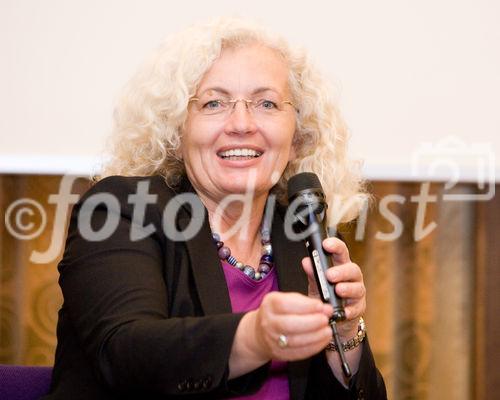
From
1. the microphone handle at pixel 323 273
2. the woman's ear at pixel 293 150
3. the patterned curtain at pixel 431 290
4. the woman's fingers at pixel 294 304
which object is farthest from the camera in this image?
the patterned curtain at pixel 431 290

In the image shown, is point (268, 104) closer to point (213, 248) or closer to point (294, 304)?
point (213, 248)

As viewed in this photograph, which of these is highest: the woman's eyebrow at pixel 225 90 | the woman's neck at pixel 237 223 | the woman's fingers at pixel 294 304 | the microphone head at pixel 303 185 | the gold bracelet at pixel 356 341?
the woman's eyebrow at pixel 225 90

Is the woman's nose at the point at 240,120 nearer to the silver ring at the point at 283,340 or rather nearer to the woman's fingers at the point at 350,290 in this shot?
the woman's fingers at the point at 350,290

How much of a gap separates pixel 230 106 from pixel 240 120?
51 mm

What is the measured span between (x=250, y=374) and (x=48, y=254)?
1315mm

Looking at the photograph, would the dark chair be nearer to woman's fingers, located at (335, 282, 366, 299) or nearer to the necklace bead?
the necklace bead

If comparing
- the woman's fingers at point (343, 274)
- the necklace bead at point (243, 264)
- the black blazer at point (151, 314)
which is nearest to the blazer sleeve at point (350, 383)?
the black blazer at point (151, 314)

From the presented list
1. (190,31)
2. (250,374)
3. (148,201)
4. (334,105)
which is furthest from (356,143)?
(250,374)

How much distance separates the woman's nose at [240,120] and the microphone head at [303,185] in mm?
359

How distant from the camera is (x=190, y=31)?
169 cm

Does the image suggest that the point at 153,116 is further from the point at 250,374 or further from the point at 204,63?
the point at 250,374

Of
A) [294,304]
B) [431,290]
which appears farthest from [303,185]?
[431,290]

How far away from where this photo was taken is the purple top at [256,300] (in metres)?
1.53

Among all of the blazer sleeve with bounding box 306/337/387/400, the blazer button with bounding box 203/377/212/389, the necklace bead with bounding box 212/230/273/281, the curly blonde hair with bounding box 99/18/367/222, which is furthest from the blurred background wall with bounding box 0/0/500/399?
the blazer button with bounding box 203/377/212/389
